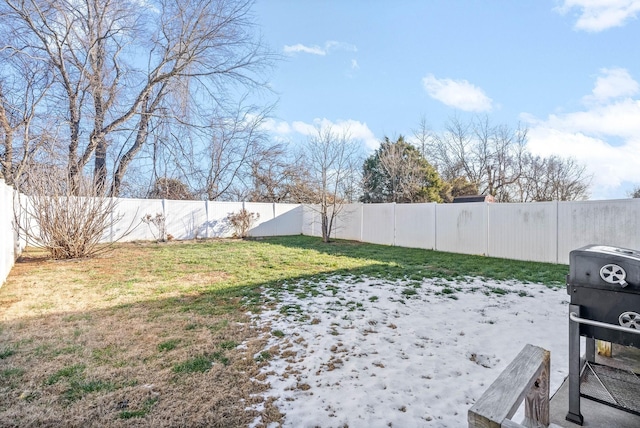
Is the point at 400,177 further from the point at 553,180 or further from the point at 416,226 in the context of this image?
the point at 553,180

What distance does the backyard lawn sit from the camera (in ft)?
6.25

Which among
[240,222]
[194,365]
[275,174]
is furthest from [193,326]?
[275,174]

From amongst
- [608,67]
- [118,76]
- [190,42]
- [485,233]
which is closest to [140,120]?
[118,76]

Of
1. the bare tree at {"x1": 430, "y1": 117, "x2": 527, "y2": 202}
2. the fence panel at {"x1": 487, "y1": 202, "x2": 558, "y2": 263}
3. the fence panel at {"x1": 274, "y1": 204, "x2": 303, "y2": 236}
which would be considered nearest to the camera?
the fence panel at {"x1": 487, "y1": 202, "x2": 558, "y2": 263}

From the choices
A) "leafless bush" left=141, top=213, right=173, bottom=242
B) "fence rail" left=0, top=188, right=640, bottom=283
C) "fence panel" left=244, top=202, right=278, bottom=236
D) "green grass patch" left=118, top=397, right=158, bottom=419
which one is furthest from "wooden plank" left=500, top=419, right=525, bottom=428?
"fence panel" left=244, top=202, right=278, bottom=236

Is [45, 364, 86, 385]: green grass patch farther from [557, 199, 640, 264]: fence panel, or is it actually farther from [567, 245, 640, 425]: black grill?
[557, 199, 640, 264]: fence panel

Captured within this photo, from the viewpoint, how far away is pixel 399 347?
2.71 metres

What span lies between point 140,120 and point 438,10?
11.5 metres

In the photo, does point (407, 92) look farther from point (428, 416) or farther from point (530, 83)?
point (428, 416)

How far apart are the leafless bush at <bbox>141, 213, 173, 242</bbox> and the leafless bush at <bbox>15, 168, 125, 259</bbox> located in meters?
3.42

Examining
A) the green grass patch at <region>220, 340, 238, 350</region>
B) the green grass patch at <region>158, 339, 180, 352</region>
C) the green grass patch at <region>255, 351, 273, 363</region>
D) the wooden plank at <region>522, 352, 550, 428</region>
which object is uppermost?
the wooden plank at <region>522, 352, 550, 428</region>

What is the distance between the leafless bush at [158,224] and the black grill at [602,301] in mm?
11740

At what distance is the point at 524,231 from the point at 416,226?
2949mm

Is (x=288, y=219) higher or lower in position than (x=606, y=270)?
lower
